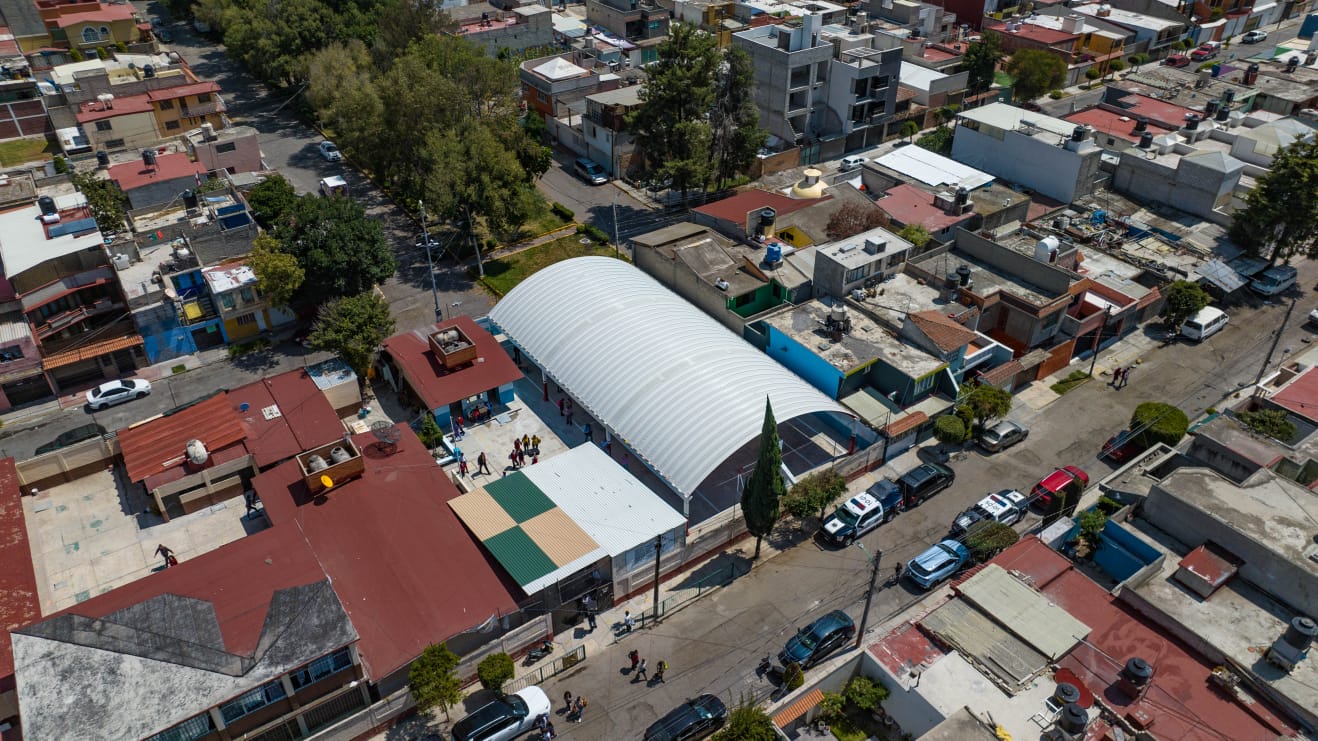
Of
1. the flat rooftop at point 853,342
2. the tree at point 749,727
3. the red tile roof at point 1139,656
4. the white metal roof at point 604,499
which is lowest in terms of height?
the tree at point 749,727

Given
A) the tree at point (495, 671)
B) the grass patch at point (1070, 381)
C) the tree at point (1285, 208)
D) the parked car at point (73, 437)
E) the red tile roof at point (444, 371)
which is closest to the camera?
the tree at point (495, 671)

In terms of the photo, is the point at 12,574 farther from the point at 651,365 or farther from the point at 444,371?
the point at 651,365

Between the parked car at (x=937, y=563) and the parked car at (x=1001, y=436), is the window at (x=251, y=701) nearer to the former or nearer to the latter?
the parked car at (x=937, y=563)

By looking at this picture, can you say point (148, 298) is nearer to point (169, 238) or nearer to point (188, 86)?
point (169, 238)

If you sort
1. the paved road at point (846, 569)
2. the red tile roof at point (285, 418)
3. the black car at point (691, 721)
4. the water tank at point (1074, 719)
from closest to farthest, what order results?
the water tank at point (1074, 719) → the black car at point (691, 721) → the paved road at point (846, 569) → the red tile roof at point (285, 418)

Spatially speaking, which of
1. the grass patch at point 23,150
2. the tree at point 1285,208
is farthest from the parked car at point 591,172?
the grass patch at point 23,150

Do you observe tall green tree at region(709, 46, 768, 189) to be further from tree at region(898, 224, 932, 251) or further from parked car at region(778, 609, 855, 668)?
parked car at region(778, 609, 855, 668)

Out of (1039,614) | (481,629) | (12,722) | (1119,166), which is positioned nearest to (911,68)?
(1119,166)

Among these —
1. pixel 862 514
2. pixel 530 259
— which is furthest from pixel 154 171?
pixel 862 514
